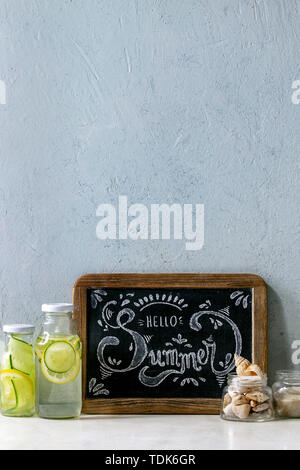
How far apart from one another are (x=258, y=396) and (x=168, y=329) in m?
0.26

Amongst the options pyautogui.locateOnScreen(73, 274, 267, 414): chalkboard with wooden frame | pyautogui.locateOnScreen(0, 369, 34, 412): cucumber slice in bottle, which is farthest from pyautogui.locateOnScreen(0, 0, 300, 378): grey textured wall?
pyautogui.locateOnScreen(0, 369, 34, 412): cucumber slice in bottle

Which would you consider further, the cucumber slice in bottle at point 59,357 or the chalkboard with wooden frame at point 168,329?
the chalkboard with wooden frame at point 168,329

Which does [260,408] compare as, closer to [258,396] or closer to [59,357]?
[258,396]

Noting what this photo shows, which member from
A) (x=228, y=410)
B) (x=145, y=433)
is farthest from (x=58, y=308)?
(x=228, y=410)

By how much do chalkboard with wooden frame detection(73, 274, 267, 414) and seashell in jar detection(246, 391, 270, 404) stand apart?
0.11 meters

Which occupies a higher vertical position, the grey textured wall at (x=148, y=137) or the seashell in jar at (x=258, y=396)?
the grey textured wall at (x=148, y=137)

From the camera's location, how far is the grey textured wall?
1.47m

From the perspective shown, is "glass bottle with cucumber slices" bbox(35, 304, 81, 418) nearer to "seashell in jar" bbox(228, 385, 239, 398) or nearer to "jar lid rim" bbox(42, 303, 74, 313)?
"jar lid rim" bbox(42, 303, 74, 313)

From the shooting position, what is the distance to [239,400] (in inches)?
52.6

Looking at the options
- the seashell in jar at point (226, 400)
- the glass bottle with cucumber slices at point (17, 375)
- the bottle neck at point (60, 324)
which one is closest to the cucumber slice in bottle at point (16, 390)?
the glass bottle with cucumber slices at point (17, 375)

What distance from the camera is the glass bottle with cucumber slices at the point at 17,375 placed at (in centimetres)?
138

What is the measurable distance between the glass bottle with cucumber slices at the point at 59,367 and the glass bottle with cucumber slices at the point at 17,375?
0.02 metres

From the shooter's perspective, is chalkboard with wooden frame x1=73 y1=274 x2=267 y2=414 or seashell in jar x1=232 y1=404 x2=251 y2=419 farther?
Result: chalkboard with wooden frame x1=73 y1=274 x2=267 y2=414

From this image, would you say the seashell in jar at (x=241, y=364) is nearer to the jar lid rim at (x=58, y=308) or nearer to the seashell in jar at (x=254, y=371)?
the seashell in jar at (x=254, y=371)
